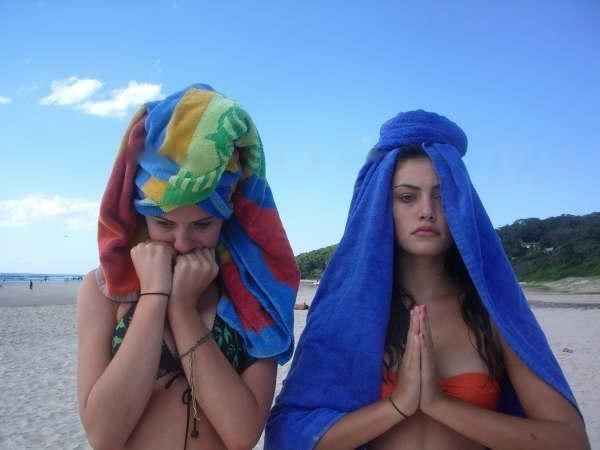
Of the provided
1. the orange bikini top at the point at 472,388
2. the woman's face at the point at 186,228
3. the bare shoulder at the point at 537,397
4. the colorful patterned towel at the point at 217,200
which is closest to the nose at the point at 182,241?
the woman's face at the point at 186,228

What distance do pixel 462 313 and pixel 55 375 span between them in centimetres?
989

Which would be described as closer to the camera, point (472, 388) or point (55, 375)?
Answer: point (472, 388)

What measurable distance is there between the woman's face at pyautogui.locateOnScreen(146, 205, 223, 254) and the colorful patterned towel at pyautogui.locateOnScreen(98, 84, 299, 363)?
0.04 metres

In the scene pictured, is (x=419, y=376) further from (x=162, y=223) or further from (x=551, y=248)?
(x=551, y=248)

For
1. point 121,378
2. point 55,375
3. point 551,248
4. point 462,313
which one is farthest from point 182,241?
point 551,248

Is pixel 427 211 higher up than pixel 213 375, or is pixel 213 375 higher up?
pixel 427 211

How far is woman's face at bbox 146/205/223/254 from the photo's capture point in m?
1.98

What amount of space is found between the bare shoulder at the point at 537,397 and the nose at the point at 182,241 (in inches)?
53.0

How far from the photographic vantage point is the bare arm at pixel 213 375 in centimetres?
186

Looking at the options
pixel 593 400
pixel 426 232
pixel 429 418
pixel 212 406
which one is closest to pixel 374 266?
pixel 426 232

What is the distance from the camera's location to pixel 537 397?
2.11 m

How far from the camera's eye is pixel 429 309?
2.49 metres

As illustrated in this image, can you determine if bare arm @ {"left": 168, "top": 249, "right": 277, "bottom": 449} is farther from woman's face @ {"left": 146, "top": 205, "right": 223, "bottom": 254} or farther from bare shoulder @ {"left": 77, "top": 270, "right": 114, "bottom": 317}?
Answer: bare shoulder @ {"left": 77, "top": 270, "right": 114, "bottom": 317}

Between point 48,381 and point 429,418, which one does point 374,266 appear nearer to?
point 429,418
